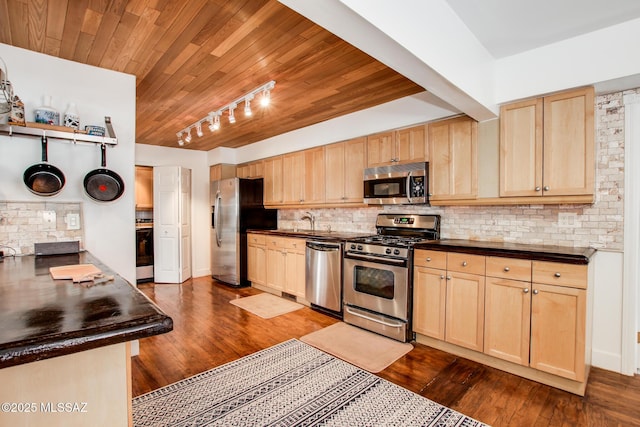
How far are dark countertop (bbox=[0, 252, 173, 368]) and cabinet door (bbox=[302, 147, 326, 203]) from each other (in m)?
3.21

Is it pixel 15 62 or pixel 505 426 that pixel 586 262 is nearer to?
pixel 505 426

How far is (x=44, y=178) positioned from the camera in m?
2.24

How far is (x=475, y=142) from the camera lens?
285 centimetres

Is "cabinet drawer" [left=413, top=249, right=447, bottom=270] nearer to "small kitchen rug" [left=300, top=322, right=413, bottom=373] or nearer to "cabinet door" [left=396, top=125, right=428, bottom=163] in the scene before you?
"small kitchen rug" [left=300, top=322, right=413, bottom=373]

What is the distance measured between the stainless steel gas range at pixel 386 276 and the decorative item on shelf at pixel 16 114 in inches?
112

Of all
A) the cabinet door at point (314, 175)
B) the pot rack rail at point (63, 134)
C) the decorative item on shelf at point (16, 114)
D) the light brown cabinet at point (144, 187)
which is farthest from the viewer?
the light brown cabinet at point (144, 187)

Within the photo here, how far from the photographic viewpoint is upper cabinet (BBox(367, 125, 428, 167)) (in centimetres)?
324

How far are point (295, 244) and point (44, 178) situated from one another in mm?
2715

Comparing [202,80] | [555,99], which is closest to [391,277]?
[555,99]

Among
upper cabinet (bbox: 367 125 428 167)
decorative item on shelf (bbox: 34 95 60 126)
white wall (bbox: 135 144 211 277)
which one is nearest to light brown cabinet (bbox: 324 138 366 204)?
upper cabinet (bbox: 367 125 428 167)

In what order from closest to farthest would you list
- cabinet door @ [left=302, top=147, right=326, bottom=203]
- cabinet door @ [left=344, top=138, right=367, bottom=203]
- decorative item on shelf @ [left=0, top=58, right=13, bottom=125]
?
decorative item on shelf @ [left=0, top=58, right=13, bottom=125], cabinet door @ [left=344, top=138, right=367, bottom=203], cabinet door @ [left=302, top=147, right=326, bottom=203]

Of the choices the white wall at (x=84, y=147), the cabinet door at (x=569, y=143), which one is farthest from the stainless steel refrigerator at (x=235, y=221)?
the cabinet door at (x=569, y=143)

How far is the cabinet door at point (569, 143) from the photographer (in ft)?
7.59

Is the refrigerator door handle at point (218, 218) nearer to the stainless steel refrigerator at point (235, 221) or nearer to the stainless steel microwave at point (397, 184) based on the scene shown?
the stainless steel refrigerator at point (235, 221)
